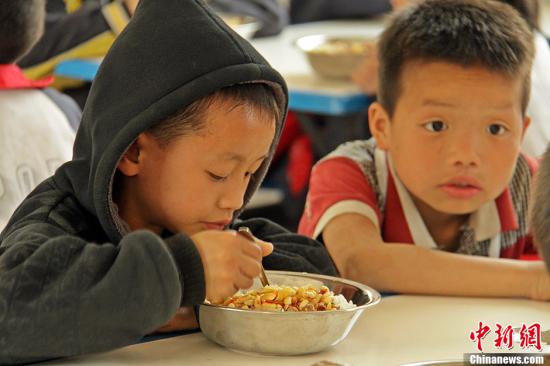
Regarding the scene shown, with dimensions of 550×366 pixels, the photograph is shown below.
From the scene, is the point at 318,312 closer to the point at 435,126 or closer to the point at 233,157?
the point at 233,157

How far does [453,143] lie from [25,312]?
36.3 inches

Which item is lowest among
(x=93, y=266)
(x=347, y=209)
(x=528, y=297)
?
(x=528, y=297)

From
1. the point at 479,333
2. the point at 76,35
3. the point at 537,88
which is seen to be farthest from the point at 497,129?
the point at 76,35

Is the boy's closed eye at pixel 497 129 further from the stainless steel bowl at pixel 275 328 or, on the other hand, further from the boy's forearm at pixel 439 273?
the stainless steel bowl at pixel 275 328

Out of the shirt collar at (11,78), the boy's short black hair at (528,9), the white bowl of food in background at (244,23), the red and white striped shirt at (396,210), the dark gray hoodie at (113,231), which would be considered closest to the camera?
the dark gray hoodie at (113,231)

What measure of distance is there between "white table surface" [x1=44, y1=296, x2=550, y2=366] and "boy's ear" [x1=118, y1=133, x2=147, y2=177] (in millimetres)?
248

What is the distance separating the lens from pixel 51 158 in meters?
2.14

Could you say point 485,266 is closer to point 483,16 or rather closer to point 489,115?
point 489,115

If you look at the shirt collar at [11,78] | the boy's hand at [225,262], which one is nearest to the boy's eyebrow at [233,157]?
the boy's hand at [225,262]

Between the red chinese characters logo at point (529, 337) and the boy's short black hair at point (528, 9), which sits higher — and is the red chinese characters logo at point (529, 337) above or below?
below

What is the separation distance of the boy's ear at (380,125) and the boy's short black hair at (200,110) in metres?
0.58

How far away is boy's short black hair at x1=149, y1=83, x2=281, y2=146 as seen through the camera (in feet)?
4.69

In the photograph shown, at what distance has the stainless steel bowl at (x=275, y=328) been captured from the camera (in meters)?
1.31

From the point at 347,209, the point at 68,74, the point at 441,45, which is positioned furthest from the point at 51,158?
the point at 68,74
